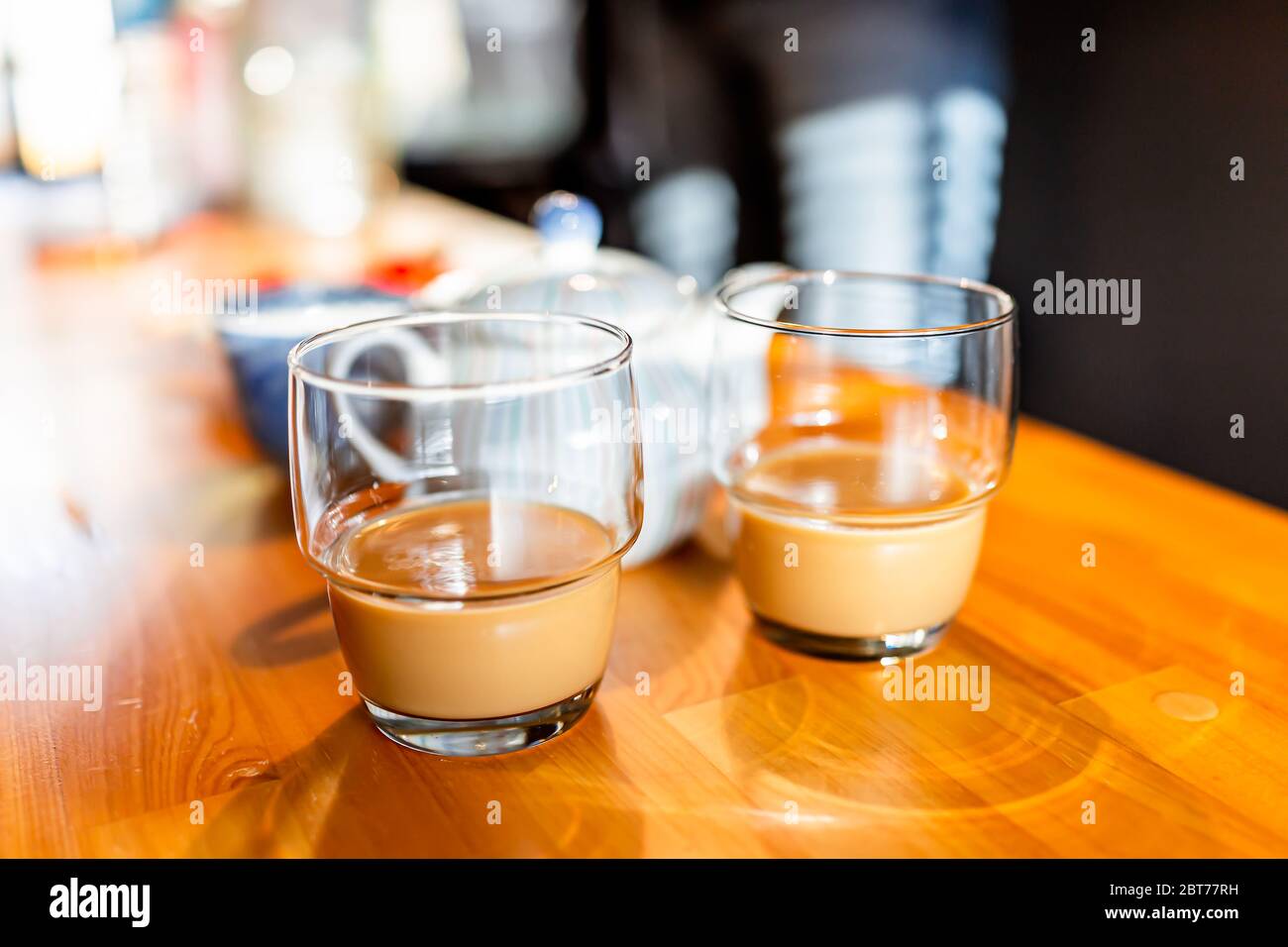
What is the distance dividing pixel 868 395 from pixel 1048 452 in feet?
1.24

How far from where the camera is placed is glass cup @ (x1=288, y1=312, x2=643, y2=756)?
0.54 metres

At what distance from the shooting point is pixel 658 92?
163 centimetres

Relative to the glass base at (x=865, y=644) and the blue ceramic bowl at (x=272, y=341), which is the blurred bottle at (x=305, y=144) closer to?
the blue ceramic bowl at (x=272, y=341)

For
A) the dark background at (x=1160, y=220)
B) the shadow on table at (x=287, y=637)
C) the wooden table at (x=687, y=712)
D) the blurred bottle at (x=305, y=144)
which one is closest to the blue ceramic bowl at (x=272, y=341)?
the wooden table at (x=687, y=712)

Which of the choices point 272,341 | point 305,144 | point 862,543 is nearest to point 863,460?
point 862,543

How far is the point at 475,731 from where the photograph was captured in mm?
568

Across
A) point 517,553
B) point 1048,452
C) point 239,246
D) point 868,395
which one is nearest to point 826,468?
point 868,395

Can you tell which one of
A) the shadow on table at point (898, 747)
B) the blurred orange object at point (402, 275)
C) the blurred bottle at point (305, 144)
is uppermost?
the blurred bottle at point (305, 144)

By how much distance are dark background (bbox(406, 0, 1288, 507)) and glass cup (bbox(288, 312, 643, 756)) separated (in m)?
0.51

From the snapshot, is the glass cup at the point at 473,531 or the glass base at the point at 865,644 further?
Result: the glass base at the point at 865,644

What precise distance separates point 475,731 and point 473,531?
0.10 meters

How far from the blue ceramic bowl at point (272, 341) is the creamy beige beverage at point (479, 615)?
312mm

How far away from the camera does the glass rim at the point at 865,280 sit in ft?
1.94
